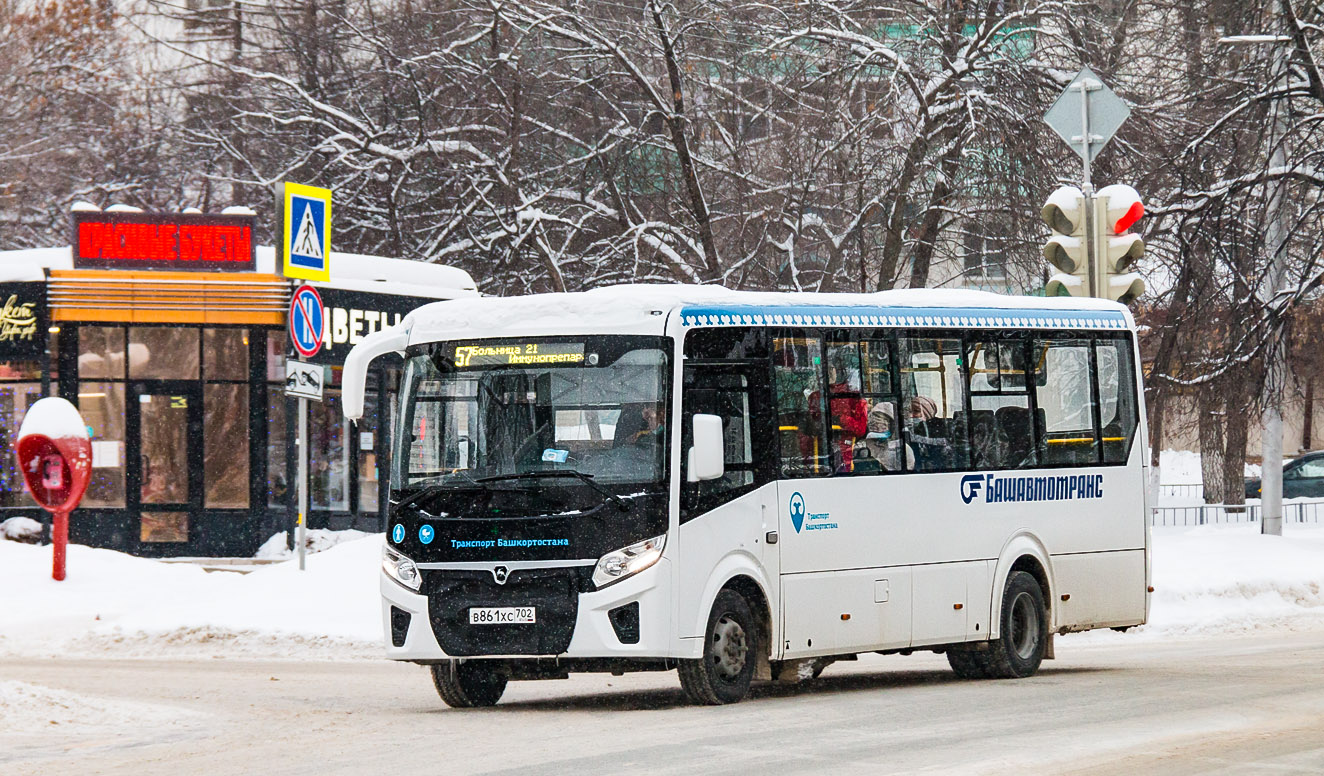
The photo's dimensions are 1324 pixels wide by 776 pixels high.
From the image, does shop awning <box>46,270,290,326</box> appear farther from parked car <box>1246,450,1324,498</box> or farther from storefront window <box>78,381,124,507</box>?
parked car <box>1246,450,1324,498</box>

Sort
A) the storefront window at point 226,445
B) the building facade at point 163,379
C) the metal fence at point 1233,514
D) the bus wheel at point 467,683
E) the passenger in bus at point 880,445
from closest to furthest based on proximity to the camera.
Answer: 1. the bus wheel at point 467,683
2. the passenger in bus at point 880,445
3. the building facade at point 163,379
4. the storefront window at point 226,445
5. the metal fence at point 1233,514

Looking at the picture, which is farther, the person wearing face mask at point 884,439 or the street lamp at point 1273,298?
the street lamp at point 1273,298

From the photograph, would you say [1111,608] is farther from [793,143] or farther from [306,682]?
[793,143]

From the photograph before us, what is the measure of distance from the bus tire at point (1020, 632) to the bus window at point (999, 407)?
0.94m

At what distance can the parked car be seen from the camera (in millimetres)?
49750

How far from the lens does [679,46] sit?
94.6ft

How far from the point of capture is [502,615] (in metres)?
12.3

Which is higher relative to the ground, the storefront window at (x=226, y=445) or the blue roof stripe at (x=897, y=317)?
the blue roof stripe at (x=897, y=317)

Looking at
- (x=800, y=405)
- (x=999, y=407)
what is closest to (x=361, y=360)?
(x=800, y=405)

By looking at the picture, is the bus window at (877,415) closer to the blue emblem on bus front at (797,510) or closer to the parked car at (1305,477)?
the blue emblem on bus front at (797,510)

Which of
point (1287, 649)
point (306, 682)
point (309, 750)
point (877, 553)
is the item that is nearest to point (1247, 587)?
point (1287, 649)

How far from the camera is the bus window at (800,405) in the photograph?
13102 millimetres

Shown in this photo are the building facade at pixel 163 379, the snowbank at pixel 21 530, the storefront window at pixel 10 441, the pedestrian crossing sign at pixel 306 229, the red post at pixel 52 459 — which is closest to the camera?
the red post at pixel 52 459

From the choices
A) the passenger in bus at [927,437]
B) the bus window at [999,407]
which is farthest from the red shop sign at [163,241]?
the passenger in bus at [927,437]
